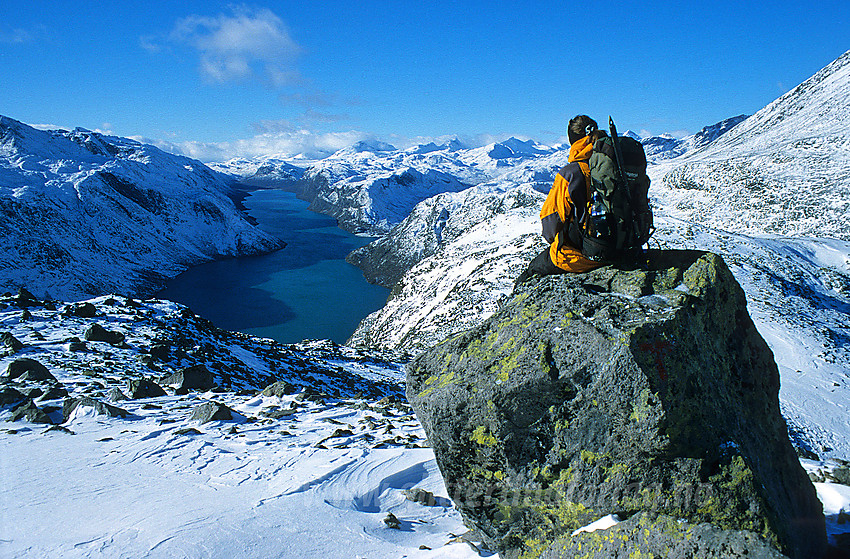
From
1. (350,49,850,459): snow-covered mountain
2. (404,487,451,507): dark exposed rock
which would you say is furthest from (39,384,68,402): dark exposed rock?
(350,49,850,459): snow-covered mountain

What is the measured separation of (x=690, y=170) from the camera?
87938 mm

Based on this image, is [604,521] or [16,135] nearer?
[604,521]

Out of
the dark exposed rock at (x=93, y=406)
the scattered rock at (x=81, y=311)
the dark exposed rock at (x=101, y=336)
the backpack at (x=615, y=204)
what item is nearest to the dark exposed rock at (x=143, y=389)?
the dark exposed rock at (x=93, y=406)

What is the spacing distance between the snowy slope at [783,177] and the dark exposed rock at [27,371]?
78697 mm

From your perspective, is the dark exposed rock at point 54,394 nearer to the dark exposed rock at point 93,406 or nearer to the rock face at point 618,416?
the dark exposed rock at point 93,406

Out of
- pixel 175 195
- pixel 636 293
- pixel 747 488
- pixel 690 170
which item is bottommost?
pixel 747 488

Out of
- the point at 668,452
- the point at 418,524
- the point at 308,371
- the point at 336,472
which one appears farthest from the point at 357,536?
the point at 308,371

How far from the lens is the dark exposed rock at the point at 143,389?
12477mm

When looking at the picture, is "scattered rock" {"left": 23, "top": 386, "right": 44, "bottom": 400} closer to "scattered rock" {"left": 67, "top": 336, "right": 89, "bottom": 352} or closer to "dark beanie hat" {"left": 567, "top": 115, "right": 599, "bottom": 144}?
"scattered rock" {"left": 67, "top": 336, "right": 89, "bottom": 352}

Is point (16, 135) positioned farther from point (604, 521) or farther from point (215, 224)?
point (604, 521)

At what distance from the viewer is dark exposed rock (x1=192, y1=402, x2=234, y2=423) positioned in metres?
10.4

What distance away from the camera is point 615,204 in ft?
15.5

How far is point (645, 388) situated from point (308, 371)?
17823mm

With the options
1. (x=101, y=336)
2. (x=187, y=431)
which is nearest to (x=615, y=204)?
(x=187, y=431)
